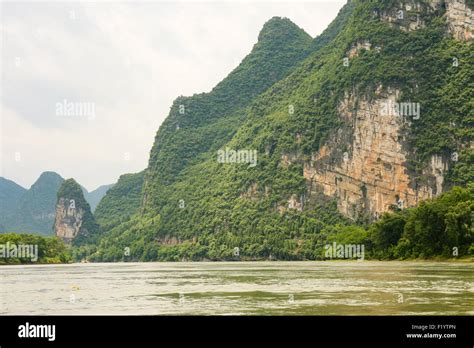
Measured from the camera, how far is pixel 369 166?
151 metres

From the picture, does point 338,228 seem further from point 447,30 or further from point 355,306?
point 355,306

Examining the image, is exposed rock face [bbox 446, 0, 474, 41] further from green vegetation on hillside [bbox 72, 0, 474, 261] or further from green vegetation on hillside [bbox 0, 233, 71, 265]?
green vegetation on hillside [bbox 0, 233, 71, 265]

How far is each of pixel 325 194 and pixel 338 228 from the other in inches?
586

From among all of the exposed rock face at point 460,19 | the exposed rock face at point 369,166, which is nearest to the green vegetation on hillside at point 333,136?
the exposed rock face at point 369,166

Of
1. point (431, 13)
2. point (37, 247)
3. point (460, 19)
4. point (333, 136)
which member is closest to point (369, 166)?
point (333, 136)

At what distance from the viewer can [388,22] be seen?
547 feet

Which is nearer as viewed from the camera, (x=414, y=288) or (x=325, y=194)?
(x=414, y=288)

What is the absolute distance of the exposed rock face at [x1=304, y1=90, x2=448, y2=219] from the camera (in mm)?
143000

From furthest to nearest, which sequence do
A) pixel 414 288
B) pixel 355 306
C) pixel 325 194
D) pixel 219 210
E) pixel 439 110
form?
pixel 219 210, pixel 325 194, pixel 439 110, pixel 414 288, pixel 355 306

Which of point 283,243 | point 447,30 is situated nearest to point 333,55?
point 447,30

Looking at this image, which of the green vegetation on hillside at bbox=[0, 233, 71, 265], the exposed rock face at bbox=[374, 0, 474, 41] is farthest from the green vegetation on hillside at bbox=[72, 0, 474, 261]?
the green vegetation on hillside at bbox=[0, 233, 71, 265]

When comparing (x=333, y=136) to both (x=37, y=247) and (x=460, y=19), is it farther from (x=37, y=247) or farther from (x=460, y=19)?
(x=37, y=247)

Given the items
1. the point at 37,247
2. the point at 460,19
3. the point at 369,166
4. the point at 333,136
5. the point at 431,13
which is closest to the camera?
the point at 37,247

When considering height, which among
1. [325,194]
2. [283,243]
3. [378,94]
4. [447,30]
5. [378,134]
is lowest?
[283,243]
